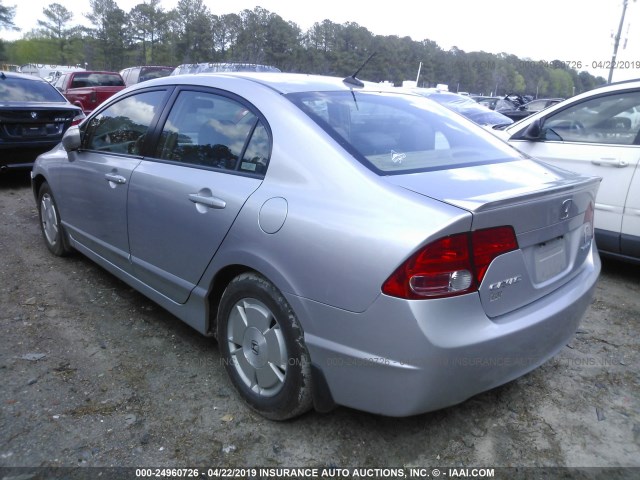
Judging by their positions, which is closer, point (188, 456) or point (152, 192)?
point (188, 456)

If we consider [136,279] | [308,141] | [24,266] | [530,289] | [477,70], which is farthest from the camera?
[477,70]

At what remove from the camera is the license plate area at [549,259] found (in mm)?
2246

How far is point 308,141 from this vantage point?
7.81 feet

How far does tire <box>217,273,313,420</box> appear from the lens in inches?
90.0

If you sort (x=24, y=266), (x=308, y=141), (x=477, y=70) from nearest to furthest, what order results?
(x=308, y=141)
(x=24, y=266)
(x=477, y=70)

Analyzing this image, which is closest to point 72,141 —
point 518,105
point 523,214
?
point 523,214

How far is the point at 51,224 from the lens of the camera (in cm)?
473

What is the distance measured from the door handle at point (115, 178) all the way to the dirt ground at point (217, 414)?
936 mm

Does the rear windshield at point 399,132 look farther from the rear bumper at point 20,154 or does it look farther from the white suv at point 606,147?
the rear bumper at point 20,154

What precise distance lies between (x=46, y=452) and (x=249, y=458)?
880mm

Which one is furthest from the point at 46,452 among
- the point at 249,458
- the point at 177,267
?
the point at 177,267

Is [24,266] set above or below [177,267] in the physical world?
below

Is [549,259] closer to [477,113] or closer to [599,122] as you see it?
[599,122]

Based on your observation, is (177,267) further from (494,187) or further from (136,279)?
(494,187)
